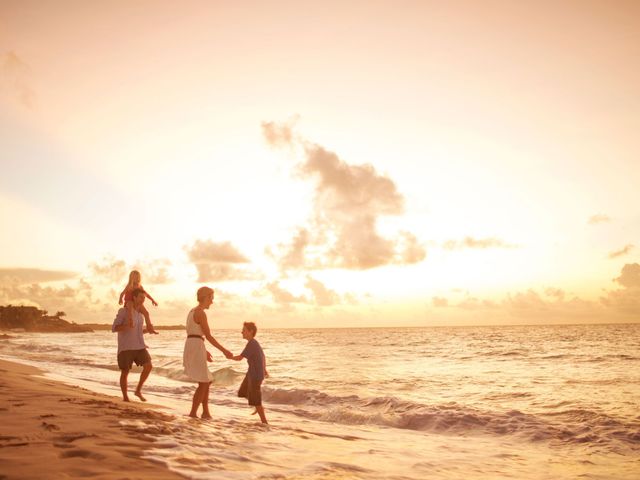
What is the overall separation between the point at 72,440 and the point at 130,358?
5.29m

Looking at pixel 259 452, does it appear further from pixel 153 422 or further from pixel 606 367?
pixel 606 367

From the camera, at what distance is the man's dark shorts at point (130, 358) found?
10695 millimetres

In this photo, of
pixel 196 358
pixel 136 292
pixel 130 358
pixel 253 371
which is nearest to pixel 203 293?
pixel 196 358

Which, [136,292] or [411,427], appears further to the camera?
[411,427]

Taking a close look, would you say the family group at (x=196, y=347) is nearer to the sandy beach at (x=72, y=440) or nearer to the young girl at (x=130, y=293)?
the young girl at (x=130, y=293)

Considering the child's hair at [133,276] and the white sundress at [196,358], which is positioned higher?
the child's hair at [133,276]

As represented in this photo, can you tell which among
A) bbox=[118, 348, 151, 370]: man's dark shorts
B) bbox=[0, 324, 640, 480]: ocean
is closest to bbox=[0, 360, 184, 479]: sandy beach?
bbox=[0, 324, 640, 480]: ocean

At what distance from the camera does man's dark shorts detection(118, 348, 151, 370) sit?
35.1ft

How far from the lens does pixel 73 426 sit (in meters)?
6.39

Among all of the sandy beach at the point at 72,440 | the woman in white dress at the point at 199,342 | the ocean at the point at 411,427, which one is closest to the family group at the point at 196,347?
the woman in white dress at the point at 199,342

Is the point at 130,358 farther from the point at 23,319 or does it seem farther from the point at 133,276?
the point at 23,319

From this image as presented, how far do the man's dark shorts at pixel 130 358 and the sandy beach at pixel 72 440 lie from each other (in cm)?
199

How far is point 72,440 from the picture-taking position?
5617 millimetres

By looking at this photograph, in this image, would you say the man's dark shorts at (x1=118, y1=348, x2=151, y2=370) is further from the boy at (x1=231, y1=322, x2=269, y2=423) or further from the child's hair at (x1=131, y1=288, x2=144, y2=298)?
the boy at (x1=231, y1=322, x2=269, y2=423)
